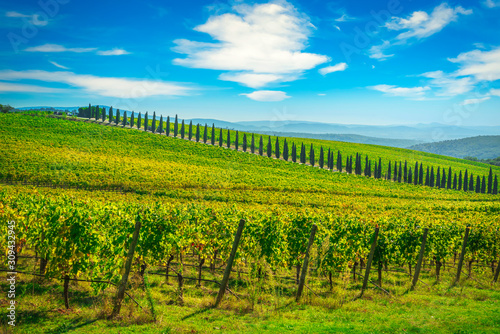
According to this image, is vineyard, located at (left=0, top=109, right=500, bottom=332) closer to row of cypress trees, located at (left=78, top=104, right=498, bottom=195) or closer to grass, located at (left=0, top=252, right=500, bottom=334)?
grass, located at (left=0, top=252, right=500, bottom=334)

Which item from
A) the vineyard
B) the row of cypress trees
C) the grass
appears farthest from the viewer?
the row of cypress trees

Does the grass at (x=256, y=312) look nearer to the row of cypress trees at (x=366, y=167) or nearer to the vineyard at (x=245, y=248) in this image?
the vineyard at (x=245, y=248)

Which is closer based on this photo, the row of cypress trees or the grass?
the grass

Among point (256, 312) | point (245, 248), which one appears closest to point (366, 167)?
point (245, 248)

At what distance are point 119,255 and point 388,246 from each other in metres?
11.1

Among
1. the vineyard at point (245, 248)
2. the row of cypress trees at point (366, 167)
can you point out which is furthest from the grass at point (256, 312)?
the row of cypress trees at point (366, 167)

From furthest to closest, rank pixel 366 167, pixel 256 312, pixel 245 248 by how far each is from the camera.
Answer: pixel 366 167 < pixel 245 248 < pixel 256 312

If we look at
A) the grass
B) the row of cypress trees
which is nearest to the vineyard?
the grass

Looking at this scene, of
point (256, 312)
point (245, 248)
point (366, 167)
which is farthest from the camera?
point (366, 167)

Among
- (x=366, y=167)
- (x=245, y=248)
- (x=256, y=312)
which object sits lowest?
(x=256, y=312)

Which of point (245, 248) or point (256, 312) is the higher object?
point (245, 248)

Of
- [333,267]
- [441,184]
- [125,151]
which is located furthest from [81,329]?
[441,184]

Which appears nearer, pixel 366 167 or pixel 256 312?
pixel 256 312

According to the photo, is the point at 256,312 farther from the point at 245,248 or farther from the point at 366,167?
the point at 366,167
